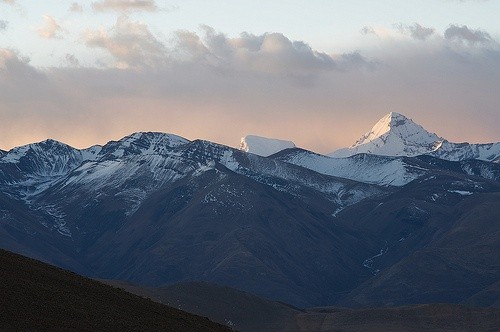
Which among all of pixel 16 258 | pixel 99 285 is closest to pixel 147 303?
pixel 99 285

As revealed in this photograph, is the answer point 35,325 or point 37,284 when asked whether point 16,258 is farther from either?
point 35,325

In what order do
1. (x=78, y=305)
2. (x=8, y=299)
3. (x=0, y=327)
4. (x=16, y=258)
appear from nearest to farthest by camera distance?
(x=0, y=327) → (x=8, y=299) → (x=78, y=305) → (x=16, y=258)

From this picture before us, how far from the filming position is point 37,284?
11906 centimetres

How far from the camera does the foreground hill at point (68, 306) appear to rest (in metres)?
107

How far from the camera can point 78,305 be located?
388ft

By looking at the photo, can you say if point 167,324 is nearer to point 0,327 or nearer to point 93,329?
point 93,329

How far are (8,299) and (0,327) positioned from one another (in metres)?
7.32

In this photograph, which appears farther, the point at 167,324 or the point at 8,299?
the point at 167,324

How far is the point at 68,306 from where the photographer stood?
115312 mm

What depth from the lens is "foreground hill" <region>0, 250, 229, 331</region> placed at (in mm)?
106812

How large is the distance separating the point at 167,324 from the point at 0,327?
26.4m

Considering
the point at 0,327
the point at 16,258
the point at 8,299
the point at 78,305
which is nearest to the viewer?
the point at 0,327

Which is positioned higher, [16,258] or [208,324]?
[16,258]

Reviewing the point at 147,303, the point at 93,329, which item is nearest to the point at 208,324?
the point at 147,303
